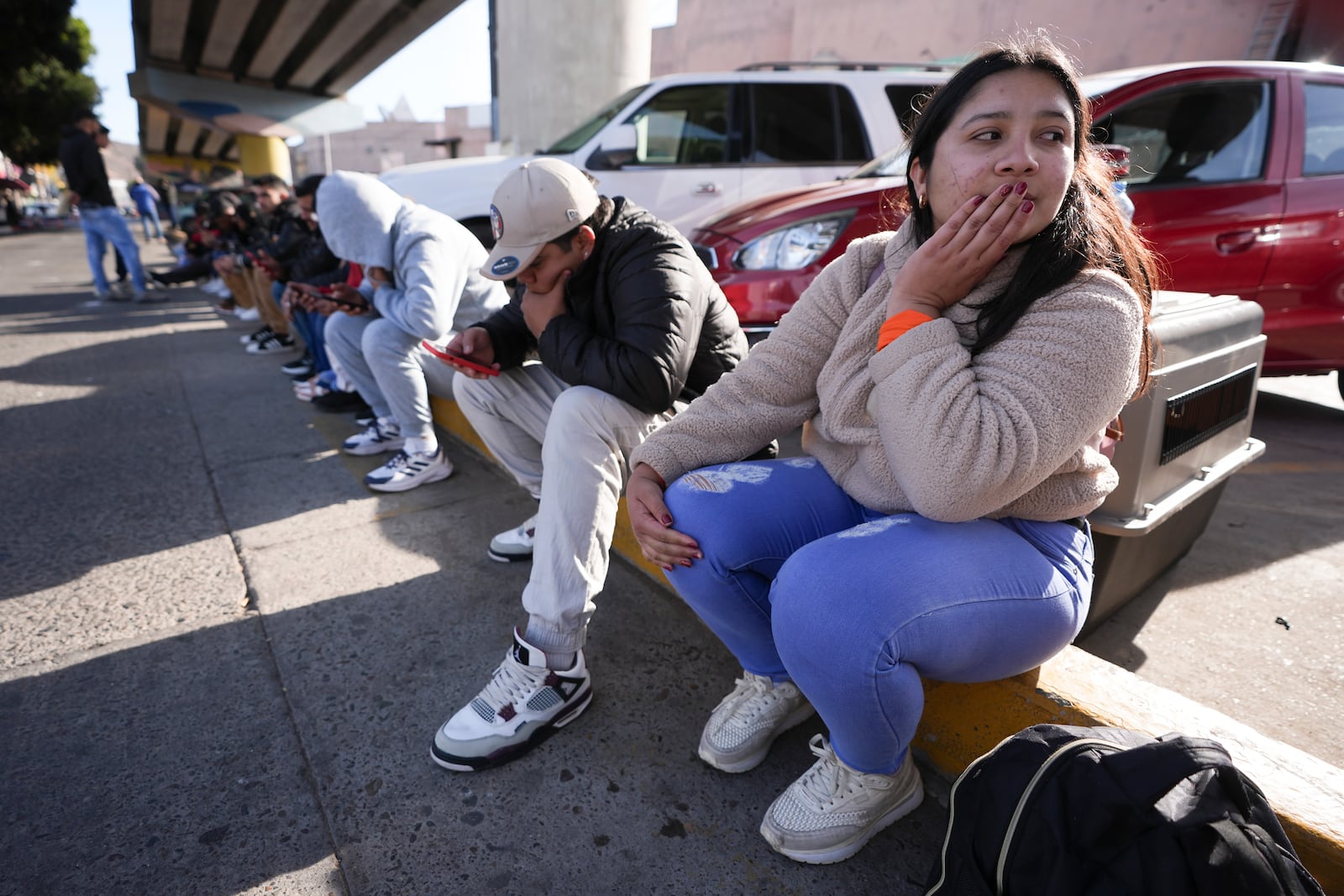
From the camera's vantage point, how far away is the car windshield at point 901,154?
148 inches

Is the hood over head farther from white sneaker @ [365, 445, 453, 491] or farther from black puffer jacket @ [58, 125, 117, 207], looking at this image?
black puffer jacket @ [58, 125, 117, 207]

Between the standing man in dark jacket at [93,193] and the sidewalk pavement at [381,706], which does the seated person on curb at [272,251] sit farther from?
the sidewalk pavement at [381,706]

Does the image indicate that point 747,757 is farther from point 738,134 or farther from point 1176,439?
point 738,134

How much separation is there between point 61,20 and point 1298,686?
33162 mm

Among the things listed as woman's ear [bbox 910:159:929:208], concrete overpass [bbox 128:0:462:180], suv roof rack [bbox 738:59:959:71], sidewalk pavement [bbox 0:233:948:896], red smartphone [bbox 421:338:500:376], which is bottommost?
sidewalk pavement [bbox 0:233:948:896]

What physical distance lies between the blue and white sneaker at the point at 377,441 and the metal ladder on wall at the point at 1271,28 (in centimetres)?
1158

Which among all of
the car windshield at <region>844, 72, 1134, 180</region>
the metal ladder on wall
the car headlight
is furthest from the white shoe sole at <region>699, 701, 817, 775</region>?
the metal ladder on wall

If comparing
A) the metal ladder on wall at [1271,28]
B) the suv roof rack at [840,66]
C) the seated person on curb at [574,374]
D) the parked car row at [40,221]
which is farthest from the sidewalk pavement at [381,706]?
the parked car row at [40,221]

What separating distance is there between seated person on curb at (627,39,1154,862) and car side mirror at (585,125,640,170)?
14.8ft

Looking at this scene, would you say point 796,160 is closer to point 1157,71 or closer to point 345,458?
point 1157,71

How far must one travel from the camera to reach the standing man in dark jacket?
28.3 feet

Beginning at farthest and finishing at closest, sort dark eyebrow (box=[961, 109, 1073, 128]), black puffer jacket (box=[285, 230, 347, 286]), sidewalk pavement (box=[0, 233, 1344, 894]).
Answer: black puffer jacket (box=[285, 230, 347, 286])
sidewalk pavement (box=[0, 233, 1344, 894])
dark eyebrow (box=[961, 109, 1073, 128])

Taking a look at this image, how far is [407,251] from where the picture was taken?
136 inches

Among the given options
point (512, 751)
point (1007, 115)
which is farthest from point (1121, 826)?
point (512, 751)
